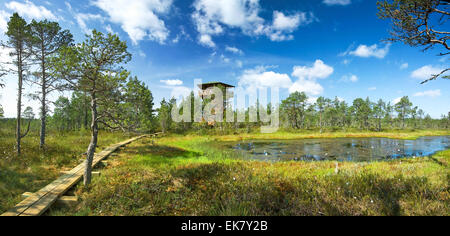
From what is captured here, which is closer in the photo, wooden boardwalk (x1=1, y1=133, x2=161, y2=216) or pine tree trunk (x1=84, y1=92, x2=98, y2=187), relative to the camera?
wooden boardwalk (x1=1, y1=133, x2=161, y2=216)

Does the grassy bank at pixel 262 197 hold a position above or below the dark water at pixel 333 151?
above

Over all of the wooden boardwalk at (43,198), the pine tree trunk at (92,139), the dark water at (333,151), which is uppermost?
the pine tree trunk at (92,139)

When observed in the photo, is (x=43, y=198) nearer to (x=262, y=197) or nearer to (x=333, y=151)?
(x=262, y=197)

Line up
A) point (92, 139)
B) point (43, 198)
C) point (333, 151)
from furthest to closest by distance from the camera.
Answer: point (333, 151)
point (92, 139)
point (43, 198)

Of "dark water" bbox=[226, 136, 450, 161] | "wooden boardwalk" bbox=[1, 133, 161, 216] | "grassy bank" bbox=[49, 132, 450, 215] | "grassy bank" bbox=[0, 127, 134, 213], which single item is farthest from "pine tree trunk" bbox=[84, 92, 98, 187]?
"dark water" bbox=[226, 136, 450, 161]

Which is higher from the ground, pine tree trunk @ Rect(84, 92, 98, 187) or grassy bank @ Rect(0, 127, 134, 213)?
pine tree trunk @ Rect(84, 92, 98, 187)

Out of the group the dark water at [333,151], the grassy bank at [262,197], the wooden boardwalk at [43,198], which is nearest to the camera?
the grassy bank at [262,197]

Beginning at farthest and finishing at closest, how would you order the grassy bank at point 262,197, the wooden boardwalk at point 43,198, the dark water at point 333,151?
the dark water at point 333,151
the wooden boardwalk at point 43,198
the grassy bank at point 262,197

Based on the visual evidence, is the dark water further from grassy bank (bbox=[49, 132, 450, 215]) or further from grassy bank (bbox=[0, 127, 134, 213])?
grassy bank (bbox=[0, 127, 134, 213])

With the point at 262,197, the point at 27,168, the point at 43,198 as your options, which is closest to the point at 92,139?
the point at 43,198

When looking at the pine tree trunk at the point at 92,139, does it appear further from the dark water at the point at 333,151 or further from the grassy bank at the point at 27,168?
the dark water at the point at 333,151

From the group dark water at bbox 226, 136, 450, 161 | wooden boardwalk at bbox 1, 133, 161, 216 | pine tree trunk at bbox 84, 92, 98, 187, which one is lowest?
dark water at bbox 226, 136, 450, 161

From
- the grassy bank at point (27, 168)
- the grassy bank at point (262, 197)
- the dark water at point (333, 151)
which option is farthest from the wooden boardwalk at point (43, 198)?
the dark water at point (333, 151)

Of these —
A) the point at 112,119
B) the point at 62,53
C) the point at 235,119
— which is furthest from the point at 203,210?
the point at 235,119
